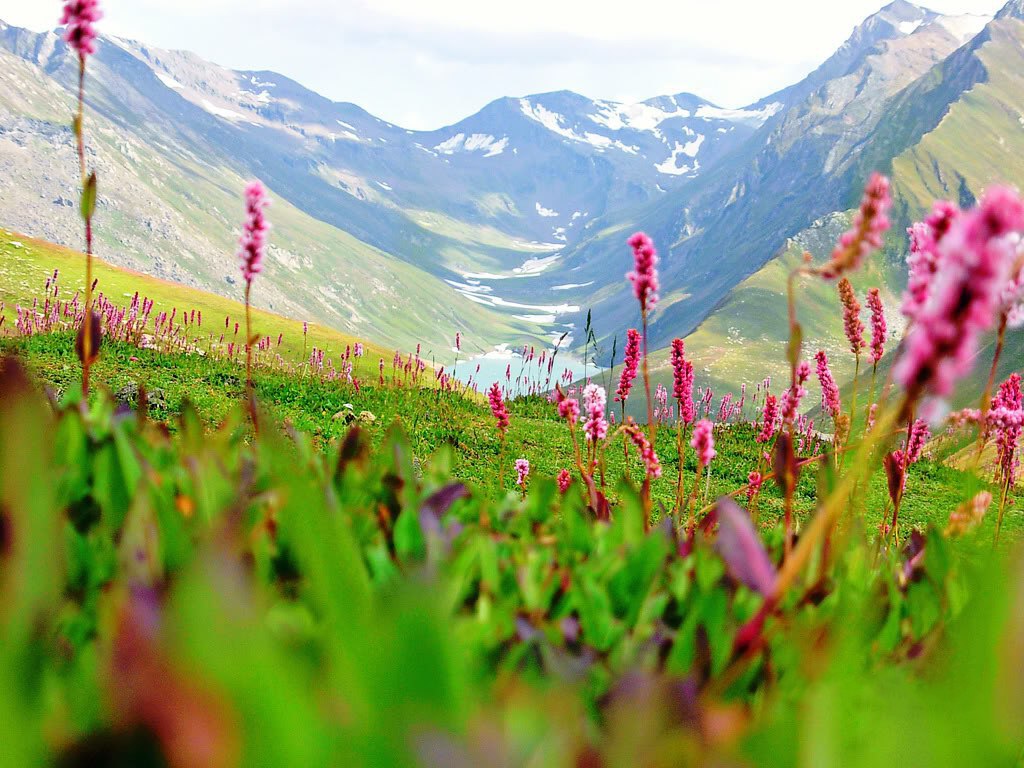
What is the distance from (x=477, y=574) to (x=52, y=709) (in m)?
1.14

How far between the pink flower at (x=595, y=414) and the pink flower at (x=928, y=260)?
203cm

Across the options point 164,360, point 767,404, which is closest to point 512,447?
point 164,360

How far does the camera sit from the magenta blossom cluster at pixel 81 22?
3.73m

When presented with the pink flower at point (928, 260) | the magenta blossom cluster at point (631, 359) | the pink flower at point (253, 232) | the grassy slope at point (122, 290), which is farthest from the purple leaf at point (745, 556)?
the grassy slope at point (122, 290)

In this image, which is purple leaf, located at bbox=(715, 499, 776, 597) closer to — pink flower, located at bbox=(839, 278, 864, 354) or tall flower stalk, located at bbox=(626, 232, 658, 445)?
tall flower stalk, located at bbox=(626, 232, 658, 445)

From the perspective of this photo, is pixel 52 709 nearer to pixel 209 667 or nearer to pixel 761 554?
pixel 209 667

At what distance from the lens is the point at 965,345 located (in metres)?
1.13

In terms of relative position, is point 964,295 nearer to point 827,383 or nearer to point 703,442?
point 703,442

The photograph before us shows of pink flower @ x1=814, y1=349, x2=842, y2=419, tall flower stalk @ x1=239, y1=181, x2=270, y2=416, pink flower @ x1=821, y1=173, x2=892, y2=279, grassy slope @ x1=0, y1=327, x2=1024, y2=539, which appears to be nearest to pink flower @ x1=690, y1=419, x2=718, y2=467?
pink flower @ x1=821, y1=173, x2=892, y2=279

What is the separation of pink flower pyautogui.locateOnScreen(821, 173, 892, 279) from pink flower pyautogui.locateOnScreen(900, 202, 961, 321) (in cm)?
14

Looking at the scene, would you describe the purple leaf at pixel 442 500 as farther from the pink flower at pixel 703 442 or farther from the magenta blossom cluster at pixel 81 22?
the magenta blossom cluster at pixel 81 22

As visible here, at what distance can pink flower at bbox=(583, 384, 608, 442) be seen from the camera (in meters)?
4.25

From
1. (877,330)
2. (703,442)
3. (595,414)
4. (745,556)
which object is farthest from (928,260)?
(595,414)

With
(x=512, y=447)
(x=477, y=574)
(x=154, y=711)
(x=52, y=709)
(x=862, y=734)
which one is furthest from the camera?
(x=512, y=447)
